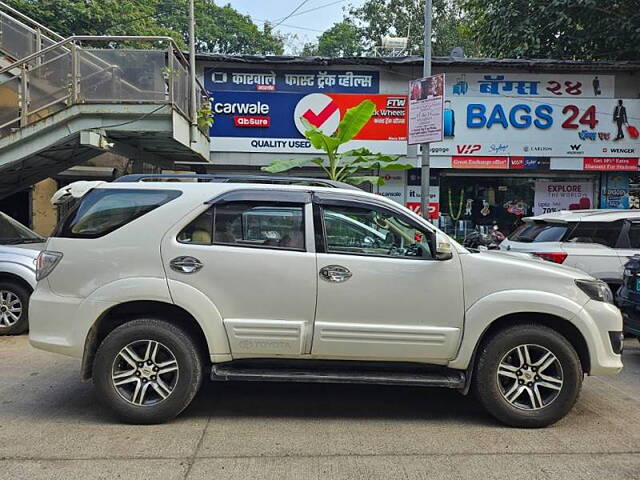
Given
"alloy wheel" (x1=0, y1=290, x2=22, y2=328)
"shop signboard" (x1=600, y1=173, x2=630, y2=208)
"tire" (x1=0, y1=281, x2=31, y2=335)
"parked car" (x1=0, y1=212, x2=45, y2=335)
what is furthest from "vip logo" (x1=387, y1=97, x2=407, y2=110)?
"alloy wheel" (x1=0, y1=290, x2=22, y2=328)

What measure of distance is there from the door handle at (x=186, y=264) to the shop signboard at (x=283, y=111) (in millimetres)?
9363

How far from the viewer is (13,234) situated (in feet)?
28.0

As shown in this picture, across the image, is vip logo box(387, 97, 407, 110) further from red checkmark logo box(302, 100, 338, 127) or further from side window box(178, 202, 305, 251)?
side window box(178, 202, 305, 251)

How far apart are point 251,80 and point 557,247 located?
872 cm

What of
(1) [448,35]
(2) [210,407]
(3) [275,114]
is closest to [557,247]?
(2) [210,407]

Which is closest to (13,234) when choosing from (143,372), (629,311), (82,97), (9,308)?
(9,308)

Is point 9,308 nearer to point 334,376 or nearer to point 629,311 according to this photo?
point 334,376

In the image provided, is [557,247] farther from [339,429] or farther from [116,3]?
[116,3]

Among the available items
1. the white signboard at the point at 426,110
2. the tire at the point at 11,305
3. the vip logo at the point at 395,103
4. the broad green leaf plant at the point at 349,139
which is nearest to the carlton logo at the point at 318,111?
the vip logo at the point at 395,103

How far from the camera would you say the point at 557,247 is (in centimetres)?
752

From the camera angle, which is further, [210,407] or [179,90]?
[179,90]

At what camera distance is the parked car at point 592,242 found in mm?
7520

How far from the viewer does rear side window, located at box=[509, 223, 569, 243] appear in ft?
25.3

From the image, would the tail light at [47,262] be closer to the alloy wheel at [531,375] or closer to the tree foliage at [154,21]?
the alloy wheel at [531,375]
